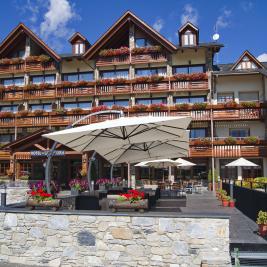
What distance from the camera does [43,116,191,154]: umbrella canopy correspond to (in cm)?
752

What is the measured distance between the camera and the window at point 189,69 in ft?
112

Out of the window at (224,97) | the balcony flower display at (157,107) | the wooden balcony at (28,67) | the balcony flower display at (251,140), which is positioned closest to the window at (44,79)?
the wooden balcony at (28,67)

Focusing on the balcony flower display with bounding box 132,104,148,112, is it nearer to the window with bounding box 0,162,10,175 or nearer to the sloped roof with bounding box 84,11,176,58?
the sloped roof with bounding box 84,11,176,58

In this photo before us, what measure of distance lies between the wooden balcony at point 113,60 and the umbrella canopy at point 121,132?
2656 cm

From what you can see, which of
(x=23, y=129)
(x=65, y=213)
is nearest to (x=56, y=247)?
(x=65, y=213)

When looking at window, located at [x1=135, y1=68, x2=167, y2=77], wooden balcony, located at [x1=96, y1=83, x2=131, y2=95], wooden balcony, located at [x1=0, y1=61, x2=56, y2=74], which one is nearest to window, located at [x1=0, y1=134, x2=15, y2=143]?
wooden balcony, located at [x1=0, y1=61, x2=56, y2=74]

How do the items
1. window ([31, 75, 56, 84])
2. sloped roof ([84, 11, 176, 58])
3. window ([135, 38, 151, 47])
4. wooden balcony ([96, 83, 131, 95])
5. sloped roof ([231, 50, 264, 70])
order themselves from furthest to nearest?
window ([31, 75, 56, 84]) < window ([135, 38, 151, 47]) < wooden balcony ([96, 83, 131, 95]) < sloped roof ([231, 50, 264, 70]) < sloped roof ([84, 11, 176, 58])

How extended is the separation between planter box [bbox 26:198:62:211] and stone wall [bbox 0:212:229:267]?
0.93ft

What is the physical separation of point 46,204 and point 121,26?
29266mm

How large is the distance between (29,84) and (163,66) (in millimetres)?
13953

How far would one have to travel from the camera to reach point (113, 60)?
116ft

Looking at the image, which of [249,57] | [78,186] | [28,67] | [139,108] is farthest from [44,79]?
[249,57]

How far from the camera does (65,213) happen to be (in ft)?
24.5

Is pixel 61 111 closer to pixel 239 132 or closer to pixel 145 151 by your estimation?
pixel 239 132
